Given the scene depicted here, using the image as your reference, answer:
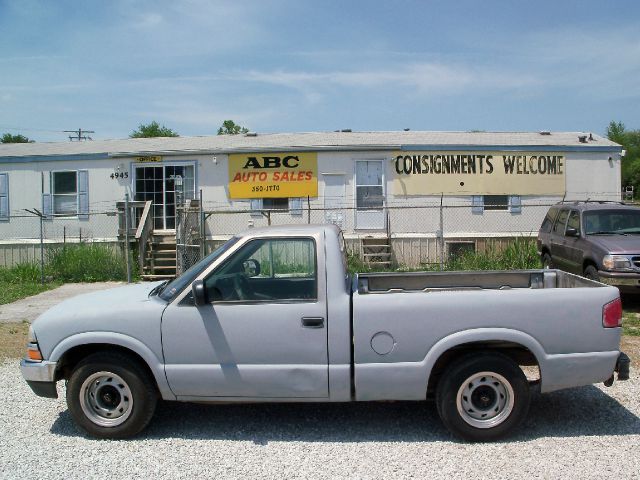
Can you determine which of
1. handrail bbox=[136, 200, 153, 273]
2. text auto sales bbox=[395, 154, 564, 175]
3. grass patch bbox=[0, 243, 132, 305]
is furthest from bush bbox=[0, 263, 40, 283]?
text auto sales bbox=[395, 154, 564, 175]

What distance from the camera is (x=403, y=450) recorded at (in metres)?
4.72

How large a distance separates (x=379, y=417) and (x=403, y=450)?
0.77 m

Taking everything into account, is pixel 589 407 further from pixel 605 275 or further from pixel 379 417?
pixel 605 275

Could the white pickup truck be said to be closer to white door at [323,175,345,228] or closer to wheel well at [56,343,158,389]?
wheel well at [56,343,158,389]

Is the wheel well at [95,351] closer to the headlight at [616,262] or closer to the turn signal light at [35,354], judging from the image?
the turn signal light at [35,354]

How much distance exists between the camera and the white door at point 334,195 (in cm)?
1748

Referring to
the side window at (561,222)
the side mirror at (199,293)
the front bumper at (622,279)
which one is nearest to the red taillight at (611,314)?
the side mirror at (199,293)

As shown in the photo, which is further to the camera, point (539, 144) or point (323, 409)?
point (539, 144)

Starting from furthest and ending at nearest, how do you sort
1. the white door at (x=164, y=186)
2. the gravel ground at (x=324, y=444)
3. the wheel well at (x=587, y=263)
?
the white door at (x=164, y=186)
the wheel well at (x=587, y=263)
the gravel ground at (x=324, y=444)

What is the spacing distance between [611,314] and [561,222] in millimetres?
7940

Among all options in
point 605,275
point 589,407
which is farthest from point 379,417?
point 605,275

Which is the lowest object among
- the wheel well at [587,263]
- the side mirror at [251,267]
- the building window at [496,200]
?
the wheel well at [587,263]

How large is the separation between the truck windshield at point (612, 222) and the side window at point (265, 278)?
25.2 feet

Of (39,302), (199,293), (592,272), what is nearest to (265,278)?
(199,293)
